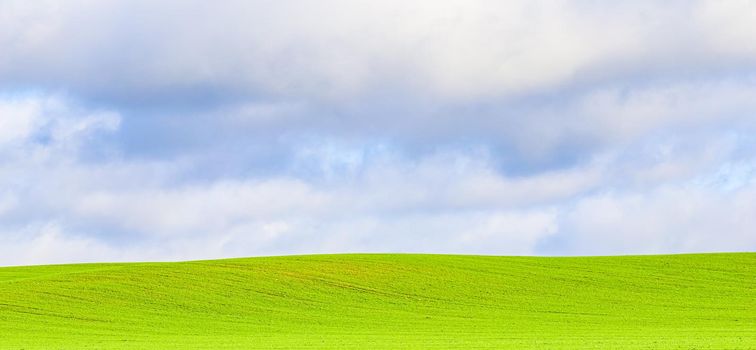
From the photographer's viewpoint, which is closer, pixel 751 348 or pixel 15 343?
pixel 751 348

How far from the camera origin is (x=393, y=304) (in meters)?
50.3

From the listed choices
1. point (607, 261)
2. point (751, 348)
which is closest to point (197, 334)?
point (751, 348)

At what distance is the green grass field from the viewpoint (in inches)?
1494

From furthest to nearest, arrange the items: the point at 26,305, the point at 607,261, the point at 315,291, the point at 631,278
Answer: the point at 607,261, the point at 631,278, the point at 315,291, the point at 26,305

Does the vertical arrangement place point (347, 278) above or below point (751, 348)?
above

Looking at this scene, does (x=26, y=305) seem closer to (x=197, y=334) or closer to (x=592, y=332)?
(x=197, y=334)

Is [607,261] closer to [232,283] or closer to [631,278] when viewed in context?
[631,278]

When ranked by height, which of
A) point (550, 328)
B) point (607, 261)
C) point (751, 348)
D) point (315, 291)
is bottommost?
point (751, 348)

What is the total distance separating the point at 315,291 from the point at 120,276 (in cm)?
994

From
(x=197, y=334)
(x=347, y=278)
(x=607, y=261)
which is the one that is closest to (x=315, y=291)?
Answer: (x=347, y=278)

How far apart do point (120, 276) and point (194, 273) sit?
3739mm

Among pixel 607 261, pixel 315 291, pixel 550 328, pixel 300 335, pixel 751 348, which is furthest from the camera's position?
pixel 607 261

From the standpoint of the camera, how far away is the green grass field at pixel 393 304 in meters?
37.9

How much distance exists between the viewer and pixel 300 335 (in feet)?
133
